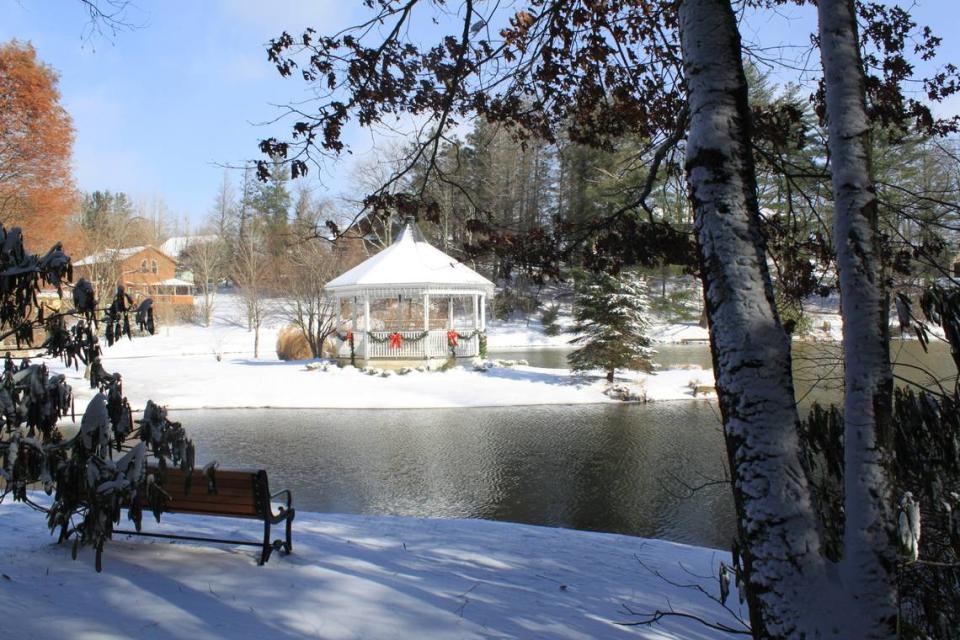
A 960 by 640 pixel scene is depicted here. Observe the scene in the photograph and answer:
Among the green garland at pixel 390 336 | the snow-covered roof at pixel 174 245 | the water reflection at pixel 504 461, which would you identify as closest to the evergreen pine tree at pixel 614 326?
the water reflection at pixel 504 461

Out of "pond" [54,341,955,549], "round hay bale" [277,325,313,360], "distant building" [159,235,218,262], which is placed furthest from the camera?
"distant building" [159,235,218,262]

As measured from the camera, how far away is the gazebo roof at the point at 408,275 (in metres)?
20.8

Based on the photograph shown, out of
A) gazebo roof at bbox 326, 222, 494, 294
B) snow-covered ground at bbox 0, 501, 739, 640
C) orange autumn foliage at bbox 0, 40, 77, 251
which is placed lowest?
snow-covered ground at bbox 0, 501, 739, 640

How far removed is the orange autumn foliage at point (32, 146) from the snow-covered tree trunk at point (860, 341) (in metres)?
22.3

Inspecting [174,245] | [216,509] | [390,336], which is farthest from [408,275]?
[174,245]

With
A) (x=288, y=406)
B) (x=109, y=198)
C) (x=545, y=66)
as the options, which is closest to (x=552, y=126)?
(x=545, y=66)

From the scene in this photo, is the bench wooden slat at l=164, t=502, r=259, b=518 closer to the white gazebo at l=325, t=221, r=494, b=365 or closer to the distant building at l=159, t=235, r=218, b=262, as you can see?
the white gazebo at l=325, t=221, r=494, b=365

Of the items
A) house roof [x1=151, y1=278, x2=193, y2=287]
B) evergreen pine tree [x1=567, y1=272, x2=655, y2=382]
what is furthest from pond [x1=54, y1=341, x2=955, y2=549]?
house roof [x1=151, y1=278, x2=193, y2=287]

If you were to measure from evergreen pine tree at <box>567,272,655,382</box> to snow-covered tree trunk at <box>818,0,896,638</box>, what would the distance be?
1602 cm

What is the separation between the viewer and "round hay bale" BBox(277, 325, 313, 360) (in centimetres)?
2436

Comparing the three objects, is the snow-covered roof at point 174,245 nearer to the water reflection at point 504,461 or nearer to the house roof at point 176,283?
the house roof at point 176,283

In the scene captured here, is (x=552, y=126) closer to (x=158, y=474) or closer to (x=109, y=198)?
(x=158, y=474)

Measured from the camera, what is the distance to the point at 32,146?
65.2ft

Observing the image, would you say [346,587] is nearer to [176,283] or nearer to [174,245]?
[176,283]
